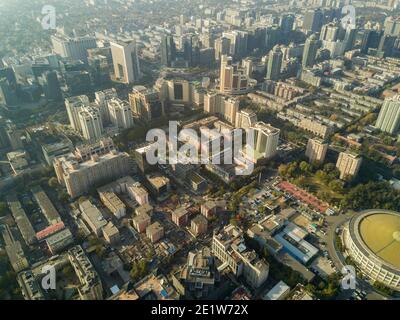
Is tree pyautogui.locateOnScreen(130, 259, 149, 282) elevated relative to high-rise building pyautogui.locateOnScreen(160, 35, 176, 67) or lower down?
lower down

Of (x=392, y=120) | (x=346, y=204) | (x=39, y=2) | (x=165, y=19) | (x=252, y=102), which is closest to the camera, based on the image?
(x=346, y=204)

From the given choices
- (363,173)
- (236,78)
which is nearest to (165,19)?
(236,78)

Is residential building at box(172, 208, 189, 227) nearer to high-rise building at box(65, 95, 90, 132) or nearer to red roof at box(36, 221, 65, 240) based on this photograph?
red roof at box(36, 221, 65, 240)

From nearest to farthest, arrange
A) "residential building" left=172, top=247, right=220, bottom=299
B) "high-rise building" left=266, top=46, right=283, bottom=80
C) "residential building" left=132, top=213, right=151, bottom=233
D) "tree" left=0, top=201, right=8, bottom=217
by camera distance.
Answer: "residential building" left=172, top=247, right=220, bottom=299 → "residential building" left=132, top=213, right=151, bottom=233 → "tree" left=0, top=201, right=8, bottom=217 → "high-rise building" left=266, top=46, right=283, bottom=80

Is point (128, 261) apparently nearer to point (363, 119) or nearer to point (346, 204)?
point (346, 204)

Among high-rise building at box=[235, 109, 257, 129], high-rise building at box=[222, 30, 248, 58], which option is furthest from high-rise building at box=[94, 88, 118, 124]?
high-rise building at box=[222, 30, 248, 58]

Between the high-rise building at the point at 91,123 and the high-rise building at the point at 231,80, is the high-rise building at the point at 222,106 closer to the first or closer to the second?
the high-rise building at the point at 231,80
